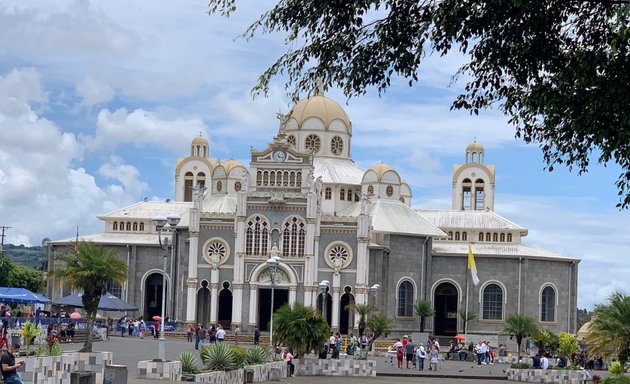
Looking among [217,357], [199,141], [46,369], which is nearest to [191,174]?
[199,141]

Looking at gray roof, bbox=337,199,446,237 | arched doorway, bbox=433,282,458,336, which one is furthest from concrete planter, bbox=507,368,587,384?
arched doorway, bbox=433,282,458,336

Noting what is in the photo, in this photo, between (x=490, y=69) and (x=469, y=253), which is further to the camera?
(x=469, y=253)

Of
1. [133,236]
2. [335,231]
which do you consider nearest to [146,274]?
[133,236]

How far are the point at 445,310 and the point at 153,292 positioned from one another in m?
20.5

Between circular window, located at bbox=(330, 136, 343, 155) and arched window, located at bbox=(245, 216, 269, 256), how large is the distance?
1305cm

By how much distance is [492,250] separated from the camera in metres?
91.0

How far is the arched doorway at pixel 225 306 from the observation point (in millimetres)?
84688

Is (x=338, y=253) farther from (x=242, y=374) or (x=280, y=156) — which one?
(x=242, y=374)

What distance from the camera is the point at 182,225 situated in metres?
88.3

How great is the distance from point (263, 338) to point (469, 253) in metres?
16.6

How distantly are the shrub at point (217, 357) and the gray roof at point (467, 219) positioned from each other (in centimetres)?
5931

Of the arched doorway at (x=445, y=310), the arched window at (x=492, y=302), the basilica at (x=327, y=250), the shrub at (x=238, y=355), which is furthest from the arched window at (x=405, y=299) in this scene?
the shrub at (x=238, y=355)

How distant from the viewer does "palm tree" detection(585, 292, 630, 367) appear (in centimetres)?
3484

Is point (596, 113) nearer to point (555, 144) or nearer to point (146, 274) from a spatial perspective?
point (555, 144)
